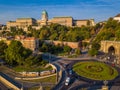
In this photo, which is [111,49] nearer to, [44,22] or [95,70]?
[95,70]

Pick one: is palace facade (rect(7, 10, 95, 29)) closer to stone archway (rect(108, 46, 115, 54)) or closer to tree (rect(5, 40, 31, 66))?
stone archway (rect(108, 46, 115, 54))

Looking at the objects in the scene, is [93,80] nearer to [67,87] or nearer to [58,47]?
[67,87]

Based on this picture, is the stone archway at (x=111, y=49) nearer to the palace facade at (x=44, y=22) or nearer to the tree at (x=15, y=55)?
the tree at (x=15, y=55)

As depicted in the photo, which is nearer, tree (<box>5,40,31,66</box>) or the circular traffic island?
the circular traffic island

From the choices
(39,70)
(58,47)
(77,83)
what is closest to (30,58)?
(39,70)

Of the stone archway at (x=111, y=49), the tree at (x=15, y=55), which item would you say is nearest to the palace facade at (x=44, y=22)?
the stone archway at (x=111, y=49)

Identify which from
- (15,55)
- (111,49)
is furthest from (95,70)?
(111,49)

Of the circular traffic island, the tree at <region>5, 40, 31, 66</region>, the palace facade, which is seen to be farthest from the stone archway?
the palace facade

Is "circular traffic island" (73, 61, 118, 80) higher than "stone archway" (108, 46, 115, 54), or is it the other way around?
"stone archway" (108, 46, 115, 54)
